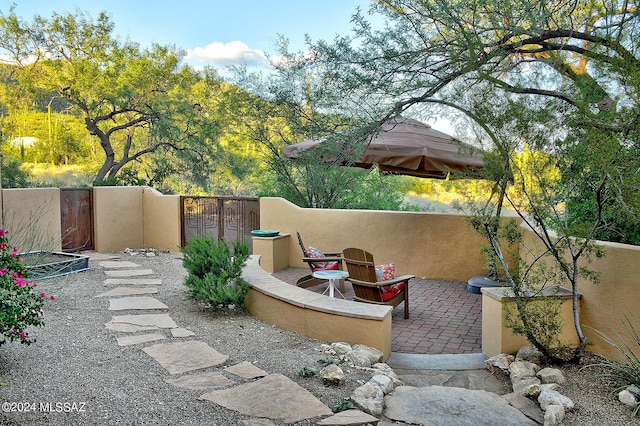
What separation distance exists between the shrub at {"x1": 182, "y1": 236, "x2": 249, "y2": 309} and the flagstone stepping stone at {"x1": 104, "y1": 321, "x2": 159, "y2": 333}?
0.75 m

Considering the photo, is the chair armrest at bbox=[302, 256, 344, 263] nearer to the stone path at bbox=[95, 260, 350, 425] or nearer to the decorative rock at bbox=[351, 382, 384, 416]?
the stone path at bbox=[95, 260, 350, 425]

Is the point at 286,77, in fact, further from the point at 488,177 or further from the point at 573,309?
the point at 573,309

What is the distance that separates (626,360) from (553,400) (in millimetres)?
1036

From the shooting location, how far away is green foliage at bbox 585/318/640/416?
11.9ft


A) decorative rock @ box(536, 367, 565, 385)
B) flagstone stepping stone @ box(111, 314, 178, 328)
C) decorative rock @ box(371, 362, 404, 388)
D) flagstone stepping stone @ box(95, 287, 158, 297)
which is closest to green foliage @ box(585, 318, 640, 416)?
decorative rock @ box(536, 367, 565, 385)

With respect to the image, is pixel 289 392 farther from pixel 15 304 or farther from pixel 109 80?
pixel 109 80

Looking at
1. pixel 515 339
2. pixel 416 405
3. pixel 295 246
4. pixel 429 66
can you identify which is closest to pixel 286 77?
pixel 295 246

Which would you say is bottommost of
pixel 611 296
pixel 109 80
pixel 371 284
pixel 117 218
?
pixel 371 284

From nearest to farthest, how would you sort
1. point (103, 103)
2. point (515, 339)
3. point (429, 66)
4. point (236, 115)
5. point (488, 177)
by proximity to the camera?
point (488, 177) → point (515, 339) → point (429, 66) → point (236, 115) → point (103, 103)

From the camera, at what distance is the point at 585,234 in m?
3.75

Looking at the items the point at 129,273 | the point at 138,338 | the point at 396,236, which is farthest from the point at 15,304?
the point at 396,236

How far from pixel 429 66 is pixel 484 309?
8.85 ft

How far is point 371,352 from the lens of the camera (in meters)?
4.16

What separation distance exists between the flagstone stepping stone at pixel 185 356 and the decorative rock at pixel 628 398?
292cm
